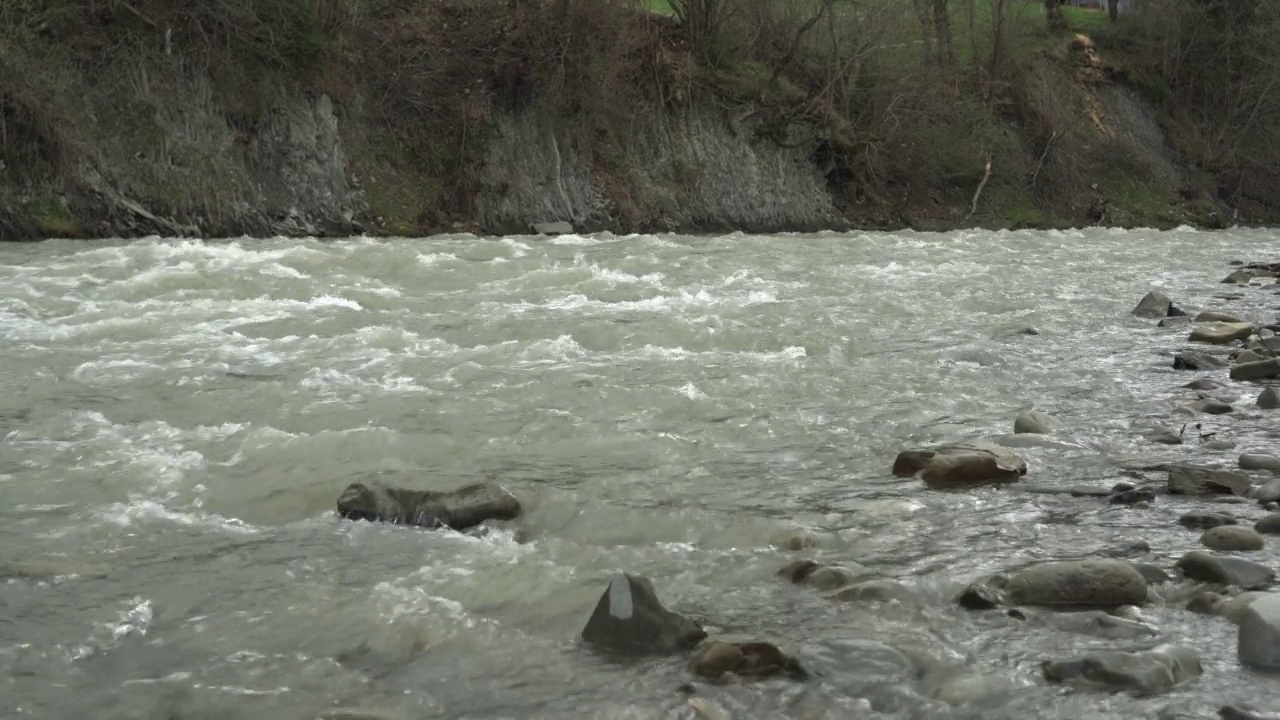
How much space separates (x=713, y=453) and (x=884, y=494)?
1.16 meters

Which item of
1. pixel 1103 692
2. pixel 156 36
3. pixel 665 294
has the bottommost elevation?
pixel 665 294

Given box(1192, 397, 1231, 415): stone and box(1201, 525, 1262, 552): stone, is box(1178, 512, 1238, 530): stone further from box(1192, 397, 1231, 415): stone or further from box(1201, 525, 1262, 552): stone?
box(1192, 397, 1231, 415): stone

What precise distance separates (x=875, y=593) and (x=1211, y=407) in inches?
169

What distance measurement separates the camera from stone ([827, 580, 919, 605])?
467cm

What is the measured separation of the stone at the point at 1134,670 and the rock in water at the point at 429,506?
2.58 m

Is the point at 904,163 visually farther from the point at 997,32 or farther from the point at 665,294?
the point at 665,294

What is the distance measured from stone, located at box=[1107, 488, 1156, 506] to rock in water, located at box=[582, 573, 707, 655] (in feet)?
8.39

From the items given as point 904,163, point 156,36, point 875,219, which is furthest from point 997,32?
point 156,36

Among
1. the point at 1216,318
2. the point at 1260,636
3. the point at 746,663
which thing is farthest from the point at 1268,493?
the point at 1216,318

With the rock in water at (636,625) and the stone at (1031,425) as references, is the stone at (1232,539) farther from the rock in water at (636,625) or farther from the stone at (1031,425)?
the rock in water at (636,625)

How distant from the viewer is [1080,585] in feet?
15.2

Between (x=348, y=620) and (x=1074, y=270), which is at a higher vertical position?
(x=348, y=620)

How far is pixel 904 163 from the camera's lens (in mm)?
30641

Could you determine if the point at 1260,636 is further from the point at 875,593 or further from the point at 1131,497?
the point at 1131,497
